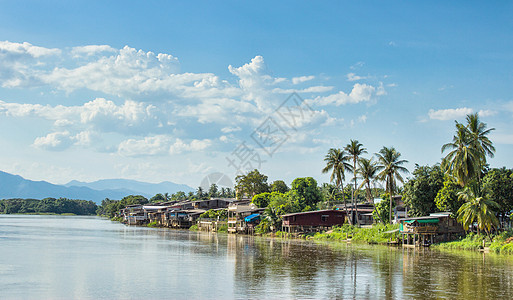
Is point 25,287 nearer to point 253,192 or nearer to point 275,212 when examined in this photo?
point 275,212

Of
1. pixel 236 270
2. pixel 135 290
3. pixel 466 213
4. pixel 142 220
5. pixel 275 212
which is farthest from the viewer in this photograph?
pixel 142 220

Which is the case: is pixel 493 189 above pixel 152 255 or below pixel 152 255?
above

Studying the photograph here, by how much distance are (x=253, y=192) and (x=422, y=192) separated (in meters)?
68.9

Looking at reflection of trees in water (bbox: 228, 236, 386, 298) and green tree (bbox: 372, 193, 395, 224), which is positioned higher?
green tree (bbox: 372, 193, 395, 224)

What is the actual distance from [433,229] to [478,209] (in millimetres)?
7748

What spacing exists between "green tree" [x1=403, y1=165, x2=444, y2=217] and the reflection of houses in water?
3789mm

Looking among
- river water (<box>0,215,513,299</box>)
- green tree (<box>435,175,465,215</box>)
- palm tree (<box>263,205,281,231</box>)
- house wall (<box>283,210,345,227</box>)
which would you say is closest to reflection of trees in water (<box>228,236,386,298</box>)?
river water (<box>0,215,513,299</box>)

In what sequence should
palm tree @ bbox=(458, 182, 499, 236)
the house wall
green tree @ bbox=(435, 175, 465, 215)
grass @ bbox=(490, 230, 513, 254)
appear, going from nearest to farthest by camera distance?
grass @ bbox=(490, 230, 513, 254), palm tree @ bbox=(458, 182, 499, 236), green tree @ bbox=(435, 175, 465, 215), the house wall

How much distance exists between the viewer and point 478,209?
149ft

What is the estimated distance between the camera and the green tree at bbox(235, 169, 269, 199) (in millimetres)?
122938

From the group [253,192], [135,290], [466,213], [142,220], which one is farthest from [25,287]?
[142,220]

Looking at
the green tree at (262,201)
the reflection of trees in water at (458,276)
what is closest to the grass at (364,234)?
the reflection of trees in water at (458,276)

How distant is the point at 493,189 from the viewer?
4900 centimetres

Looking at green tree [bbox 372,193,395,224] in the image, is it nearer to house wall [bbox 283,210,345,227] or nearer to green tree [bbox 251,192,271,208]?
house wall [bbox 283,210,345,227]
